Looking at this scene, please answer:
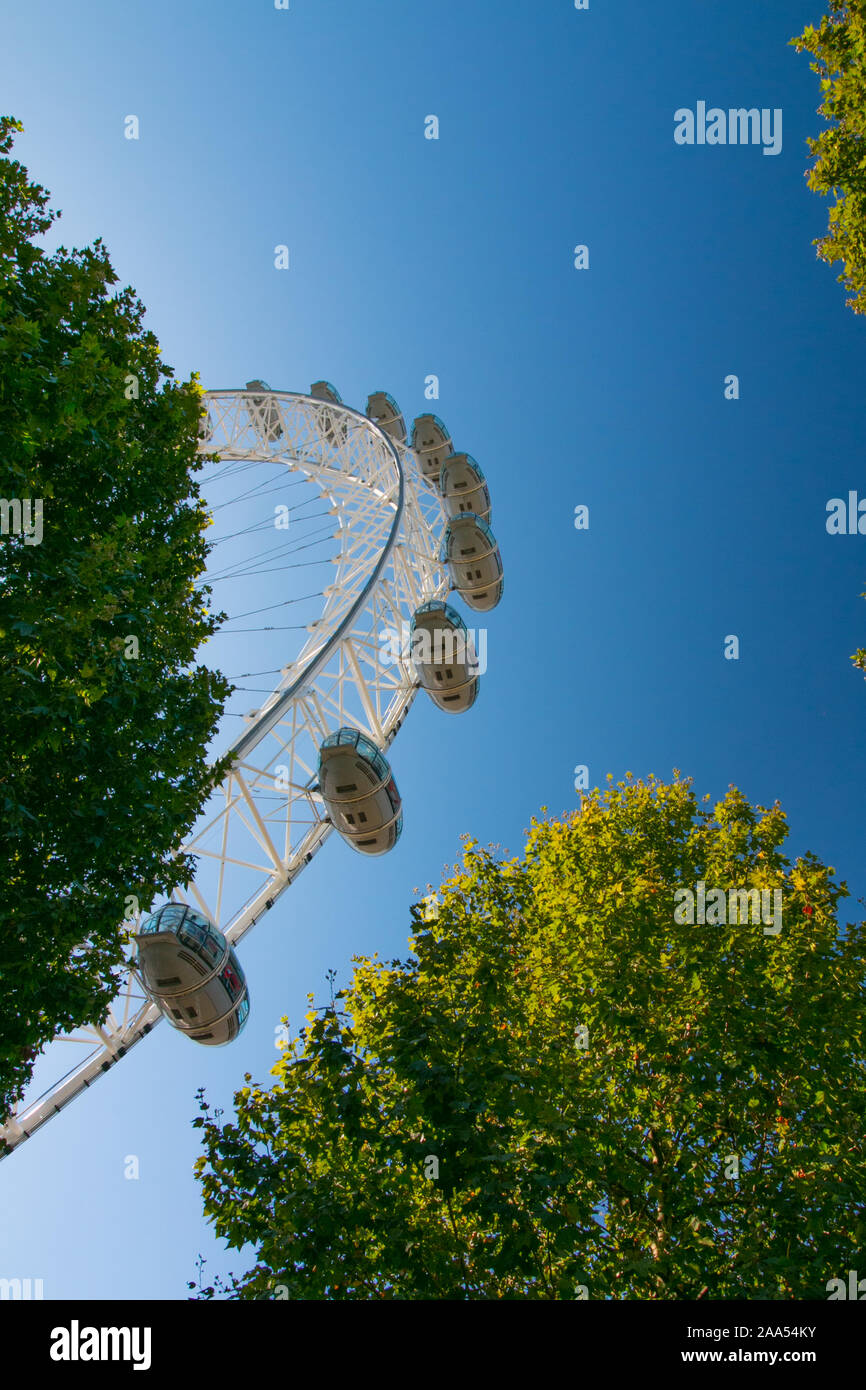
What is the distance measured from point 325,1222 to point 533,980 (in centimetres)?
577

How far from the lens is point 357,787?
15359 millimetres

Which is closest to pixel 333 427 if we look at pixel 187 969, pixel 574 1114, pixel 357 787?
pixel 357 787

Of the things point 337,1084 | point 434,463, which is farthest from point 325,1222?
point 434,463

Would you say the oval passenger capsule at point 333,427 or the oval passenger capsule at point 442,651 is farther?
the oval passenger capsule at point 333,427

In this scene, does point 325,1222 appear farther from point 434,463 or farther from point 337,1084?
point 434,463

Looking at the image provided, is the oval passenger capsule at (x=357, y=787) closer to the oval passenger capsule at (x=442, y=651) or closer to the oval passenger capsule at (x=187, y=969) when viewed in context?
the oval passenger capsule at (x=187, y=969)

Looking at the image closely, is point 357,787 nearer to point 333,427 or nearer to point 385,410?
point 333,427

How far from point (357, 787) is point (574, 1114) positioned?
7251mm

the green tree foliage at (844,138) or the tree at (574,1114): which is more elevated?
the green tree foliage at (844,138)

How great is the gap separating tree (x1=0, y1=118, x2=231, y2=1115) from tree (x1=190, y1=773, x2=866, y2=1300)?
2698 mm

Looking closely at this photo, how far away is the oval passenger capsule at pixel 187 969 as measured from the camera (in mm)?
12523

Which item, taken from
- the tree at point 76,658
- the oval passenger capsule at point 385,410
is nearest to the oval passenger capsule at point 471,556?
the oval passenger capsule at point 385,410

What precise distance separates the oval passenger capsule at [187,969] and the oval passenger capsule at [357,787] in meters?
3.38

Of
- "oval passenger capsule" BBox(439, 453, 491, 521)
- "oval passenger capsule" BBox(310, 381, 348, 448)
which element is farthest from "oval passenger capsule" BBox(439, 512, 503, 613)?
"oval passenger capsule" BBox(310, 381, 348, 448)
